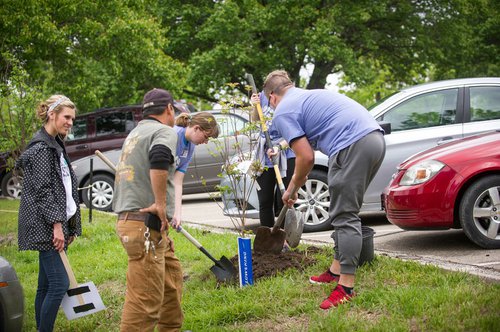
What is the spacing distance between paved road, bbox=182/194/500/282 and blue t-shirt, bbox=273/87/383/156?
1.41 m

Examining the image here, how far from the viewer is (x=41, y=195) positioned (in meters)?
4.62

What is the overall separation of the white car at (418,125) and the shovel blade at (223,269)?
2330mm

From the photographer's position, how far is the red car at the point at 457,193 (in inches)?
248

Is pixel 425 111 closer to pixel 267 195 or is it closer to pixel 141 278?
pixel 267 195

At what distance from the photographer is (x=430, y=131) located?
8.14 meters

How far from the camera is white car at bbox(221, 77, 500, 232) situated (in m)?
8.05

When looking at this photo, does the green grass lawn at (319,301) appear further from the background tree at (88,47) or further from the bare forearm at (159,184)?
the background tree at (88,47)

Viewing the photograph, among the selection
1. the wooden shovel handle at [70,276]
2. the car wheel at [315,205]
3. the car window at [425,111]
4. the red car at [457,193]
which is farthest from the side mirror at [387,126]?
the wooden shovel handle at [70,276]

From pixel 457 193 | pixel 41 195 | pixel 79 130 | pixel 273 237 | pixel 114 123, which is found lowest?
pixel 273 237

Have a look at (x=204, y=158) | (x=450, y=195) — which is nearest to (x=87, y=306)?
(x=450, y=195)

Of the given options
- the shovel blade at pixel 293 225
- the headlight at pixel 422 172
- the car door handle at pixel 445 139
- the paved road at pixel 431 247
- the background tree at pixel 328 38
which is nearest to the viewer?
the paved road at pixel 431 247

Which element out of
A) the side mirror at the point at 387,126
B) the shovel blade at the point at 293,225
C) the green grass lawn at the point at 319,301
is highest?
the side mirror at the point at 387,126

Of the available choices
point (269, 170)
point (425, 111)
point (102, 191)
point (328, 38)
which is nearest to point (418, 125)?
point (425, 111)

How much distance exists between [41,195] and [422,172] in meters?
3.59
